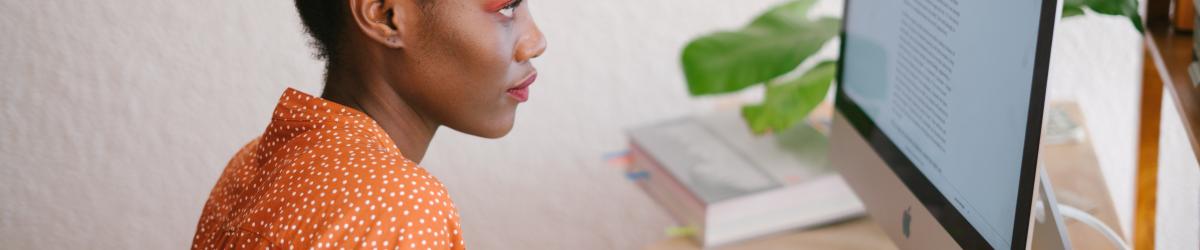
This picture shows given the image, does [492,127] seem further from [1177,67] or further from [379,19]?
[1177,67]

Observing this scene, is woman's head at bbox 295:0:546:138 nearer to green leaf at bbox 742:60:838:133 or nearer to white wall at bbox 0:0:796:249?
green leaf at bbox 742:60:838:133

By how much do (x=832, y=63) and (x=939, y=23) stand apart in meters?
0.41

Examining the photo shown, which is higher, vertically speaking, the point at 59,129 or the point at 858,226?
the point at 59,129

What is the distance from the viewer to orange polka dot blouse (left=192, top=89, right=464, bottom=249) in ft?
2.55

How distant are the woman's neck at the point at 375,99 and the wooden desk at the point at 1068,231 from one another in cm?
33

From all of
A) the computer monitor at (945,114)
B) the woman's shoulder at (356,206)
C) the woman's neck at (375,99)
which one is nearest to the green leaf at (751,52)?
the computer monitor at (945,114)

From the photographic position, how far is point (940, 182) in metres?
0.90

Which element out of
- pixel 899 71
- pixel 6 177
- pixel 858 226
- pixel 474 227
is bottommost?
pixel 474 227

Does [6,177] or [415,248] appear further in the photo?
[6,177]

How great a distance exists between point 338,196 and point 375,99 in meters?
0.14

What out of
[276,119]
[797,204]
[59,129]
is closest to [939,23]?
[797,204]

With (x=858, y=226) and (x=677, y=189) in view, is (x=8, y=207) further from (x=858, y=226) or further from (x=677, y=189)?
(x=858, y=226)

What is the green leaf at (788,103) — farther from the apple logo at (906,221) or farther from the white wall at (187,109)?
the white wall at (187,109)

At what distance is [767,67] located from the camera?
1.24 metres
